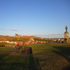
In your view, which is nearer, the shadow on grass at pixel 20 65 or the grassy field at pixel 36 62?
the shadow on grass at pixel 20 65

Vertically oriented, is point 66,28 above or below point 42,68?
above

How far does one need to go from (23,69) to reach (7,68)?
5.07ft

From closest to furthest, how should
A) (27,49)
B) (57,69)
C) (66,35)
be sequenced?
(57,69) → (27,49) → (66,35)

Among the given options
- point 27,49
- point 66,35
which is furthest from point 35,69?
point 66,35

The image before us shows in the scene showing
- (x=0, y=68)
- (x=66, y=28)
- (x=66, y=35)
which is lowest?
(x=0, y=68)

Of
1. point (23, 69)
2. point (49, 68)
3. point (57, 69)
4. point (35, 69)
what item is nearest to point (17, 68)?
point (23, 69)

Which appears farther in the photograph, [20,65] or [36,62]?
[36,62]

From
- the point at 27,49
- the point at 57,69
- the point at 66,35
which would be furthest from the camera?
the point at 66,35

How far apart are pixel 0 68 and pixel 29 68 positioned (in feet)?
9.00

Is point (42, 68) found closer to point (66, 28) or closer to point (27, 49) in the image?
point (27, 49)

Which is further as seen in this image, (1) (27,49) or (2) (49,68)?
(1) (27,49)

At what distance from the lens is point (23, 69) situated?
796 centimetres

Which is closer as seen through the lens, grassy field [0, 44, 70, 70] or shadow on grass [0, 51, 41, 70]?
shadow on grass [0, 51, 41, 70]

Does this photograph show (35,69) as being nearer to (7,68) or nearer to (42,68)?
(42,68)
